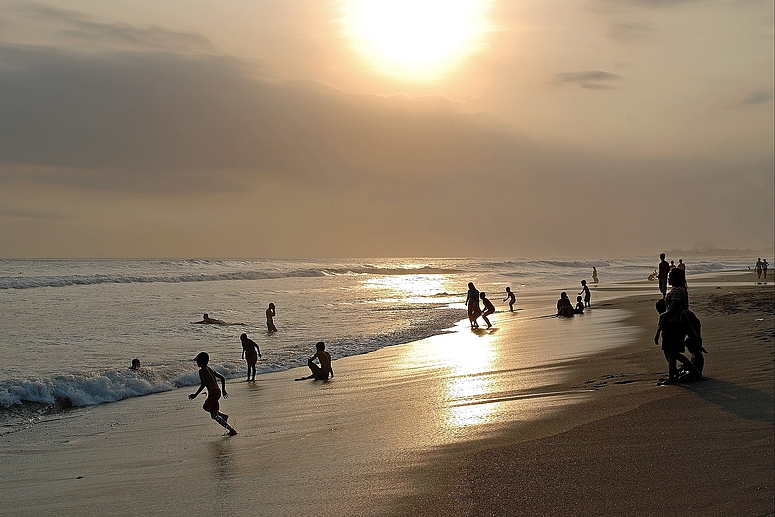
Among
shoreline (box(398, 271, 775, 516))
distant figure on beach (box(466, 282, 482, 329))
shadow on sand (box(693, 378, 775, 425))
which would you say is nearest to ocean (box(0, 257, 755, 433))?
distant figure on beach (box(466, 282, 482, 329))

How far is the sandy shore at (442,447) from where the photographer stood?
5.81 metres

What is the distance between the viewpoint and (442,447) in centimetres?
737

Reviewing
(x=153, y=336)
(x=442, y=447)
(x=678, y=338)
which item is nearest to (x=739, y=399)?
(x=678, y=338)

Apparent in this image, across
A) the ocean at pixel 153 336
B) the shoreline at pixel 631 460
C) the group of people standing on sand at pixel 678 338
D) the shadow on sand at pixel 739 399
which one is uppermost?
the group of people standing on sand at pixel 678 338

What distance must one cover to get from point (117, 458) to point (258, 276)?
76.4 meters

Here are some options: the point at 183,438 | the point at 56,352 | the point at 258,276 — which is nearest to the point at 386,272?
the point at 258,276

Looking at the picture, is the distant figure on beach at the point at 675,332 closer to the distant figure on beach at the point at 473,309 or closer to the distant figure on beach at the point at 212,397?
the distant figure on beach at the point at 212,397

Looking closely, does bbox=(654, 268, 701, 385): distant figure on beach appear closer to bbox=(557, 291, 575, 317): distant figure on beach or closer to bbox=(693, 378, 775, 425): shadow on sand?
bbox=(693, 378, 775, 425): shadow on sand

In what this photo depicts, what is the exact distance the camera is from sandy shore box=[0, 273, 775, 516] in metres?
5.81

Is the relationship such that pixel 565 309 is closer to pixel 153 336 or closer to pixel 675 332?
pixel 153 336

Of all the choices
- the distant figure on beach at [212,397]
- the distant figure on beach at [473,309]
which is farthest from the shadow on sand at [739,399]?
the distant figure on beach at [473,309]

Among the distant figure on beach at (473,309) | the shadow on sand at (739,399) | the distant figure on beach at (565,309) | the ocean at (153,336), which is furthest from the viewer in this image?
the distant figure on beach at (565,309)

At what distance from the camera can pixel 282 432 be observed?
9.23m

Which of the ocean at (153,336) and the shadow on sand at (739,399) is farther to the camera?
the ocean at (153,336)
